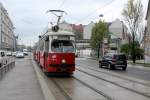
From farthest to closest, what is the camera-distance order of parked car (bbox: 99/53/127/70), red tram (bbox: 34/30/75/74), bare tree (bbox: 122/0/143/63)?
bare tree (bbox: 122/0/143/63) → parked car (bbox: 99/53/127/70) → red tram (bbox: 34/30/75/74)

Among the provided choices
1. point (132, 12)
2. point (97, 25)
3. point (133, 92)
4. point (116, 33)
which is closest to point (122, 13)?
point (132, 12)

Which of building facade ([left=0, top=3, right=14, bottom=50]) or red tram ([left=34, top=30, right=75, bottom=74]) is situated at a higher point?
A: building facade ([left=0, top=3, right=14, bottom=50])

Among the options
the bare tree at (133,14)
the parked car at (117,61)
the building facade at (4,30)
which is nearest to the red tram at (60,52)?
the parked car at (117,61)

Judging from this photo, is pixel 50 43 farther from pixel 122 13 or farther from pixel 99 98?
pixel 122 13

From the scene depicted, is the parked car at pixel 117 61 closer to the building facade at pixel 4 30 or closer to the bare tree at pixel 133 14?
the bare tree at pixel 133 14

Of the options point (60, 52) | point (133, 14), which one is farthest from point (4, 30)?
point (60, 52)

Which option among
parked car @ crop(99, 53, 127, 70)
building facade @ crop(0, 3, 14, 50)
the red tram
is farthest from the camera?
building facade @ crop(0, 3, 14, 50)

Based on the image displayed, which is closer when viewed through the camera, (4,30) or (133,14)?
(133,14)

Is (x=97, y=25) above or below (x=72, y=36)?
above

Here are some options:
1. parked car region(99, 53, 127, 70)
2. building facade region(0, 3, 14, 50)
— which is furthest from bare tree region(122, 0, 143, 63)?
building facade region(0, 3, 14, 50)

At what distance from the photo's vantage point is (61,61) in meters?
24.4

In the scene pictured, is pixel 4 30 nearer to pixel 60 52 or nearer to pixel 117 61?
pixel 117 61

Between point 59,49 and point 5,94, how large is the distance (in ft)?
32.8

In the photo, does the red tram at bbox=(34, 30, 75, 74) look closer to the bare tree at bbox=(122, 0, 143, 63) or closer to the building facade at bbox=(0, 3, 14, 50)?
the bare tree at bbox=(122, 0, 143, 63)
